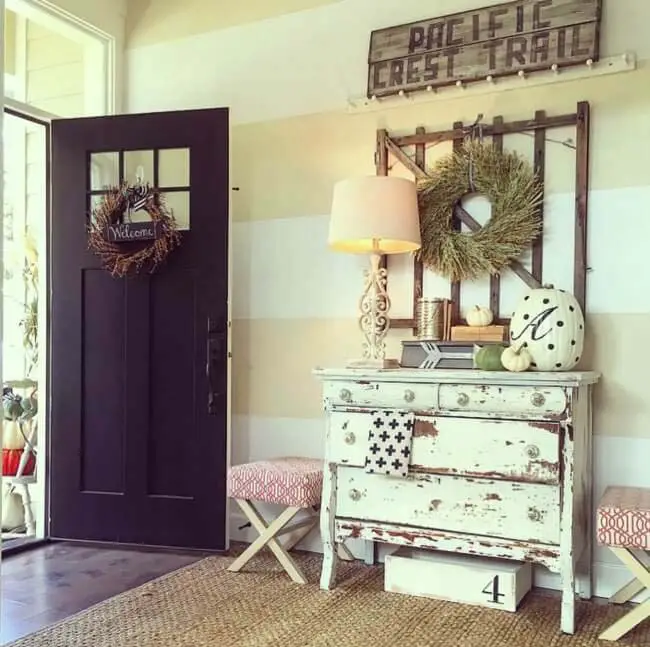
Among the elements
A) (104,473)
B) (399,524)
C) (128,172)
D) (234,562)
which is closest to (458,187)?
(399,524)

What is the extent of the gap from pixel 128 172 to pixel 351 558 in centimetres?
217

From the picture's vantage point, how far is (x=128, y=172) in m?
3.79

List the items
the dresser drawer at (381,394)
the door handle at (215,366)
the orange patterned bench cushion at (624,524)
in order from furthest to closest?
the door handle at (215,366) < the dresser drawer at (381,394) < the orange patterned bench cushion at (624,524)

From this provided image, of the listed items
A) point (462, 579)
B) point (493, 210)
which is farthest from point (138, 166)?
point (462, 579)

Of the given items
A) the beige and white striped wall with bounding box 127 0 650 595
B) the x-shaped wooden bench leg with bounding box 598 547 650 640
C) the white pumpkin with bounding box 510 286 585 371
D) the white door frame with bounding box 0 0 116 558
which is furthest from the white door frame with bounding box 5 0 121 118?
the x-shaped wooden bench leg with bounding box 598 547 650 640

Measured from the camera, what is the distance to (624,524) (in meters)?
2.46

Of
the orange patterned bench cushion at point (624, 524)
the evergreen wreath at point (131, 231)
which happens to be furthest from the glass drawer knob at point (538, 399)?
the evergreen wreath at point (131, 231)

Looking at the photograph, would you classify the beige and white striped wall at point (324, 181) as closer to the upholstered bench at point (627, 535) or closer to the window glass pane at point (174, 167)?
the window glass pane at point (174, 167)

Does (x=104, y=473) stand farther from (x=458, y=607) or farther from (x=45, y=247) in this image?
(x=458, y=607)

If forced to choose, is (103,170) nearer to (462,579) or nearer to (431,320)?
(431,320)

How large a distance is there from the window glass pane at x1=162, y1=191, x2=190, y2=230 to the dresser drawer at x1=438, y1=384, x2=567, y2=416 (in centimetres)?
160

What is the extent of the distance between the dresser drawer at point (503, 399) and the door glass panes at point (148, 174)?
5.28 feet

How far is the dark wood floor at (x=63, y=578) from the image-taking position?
108 inches

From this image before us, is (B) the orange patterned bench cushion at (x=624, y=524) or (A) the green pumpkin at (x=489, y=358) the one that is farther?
(A) the green pumpkin at (x=489, y=358)
